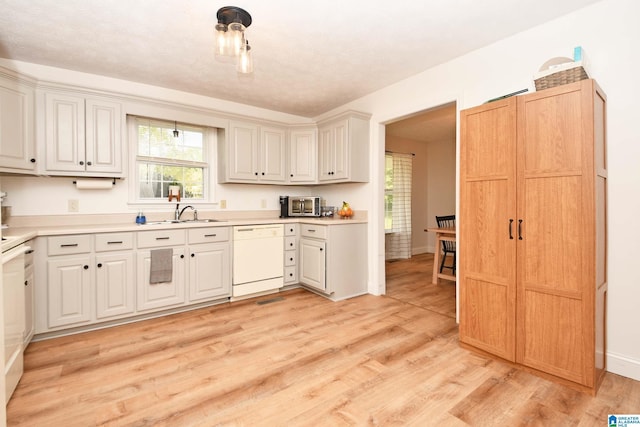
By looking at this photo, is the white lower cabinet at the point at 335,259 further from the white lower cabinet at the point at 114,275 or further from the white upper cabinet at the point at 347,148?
the white lower cabinet at the point at 114,275

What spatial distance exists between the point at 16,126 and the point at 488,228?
4.04 m

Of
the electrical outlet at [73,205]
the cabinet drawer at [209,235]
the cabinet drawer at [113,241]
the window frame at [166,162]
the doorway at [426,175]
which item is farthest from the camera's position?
the doorway at [426,175]

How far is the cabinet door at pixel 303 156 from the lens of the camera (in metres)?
4.32

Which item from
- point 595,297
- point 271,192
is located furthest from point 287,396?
point 271,192

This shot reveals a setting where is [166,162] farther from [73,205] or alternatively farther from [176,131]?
[73,205]

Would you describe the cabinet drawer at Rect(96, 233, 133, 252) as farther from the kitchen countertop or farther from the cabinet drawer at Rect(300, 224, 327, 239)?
the cabinet drawer at Rect(300, 224, 327, 239)

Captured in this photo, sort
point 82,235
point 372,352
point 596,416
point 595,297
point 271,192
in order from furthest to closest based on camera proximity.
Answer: point 271,192 < point 82,235 < point 372,352 < point 595,297 < point 596,416

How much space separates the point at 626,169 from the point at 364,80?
8.20 feet

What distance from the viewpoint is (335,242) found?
3.66 meters

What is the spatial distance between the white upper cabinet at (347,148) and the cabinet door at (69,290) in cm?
285

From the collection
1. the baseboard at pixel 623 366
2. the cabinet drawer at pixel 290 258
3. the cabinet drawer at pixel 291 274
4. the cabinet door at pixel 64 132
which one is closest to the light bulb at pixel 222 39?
the cabinet door at pixel 64 132

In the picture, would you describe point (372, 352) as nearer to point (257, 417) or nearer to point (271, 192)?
point (257, 417)

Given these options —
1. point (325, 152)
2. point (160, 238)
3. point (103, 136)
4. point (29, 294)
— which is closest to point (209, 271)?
point (160, 238)

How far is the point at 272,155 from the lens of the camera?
4.20 meters
